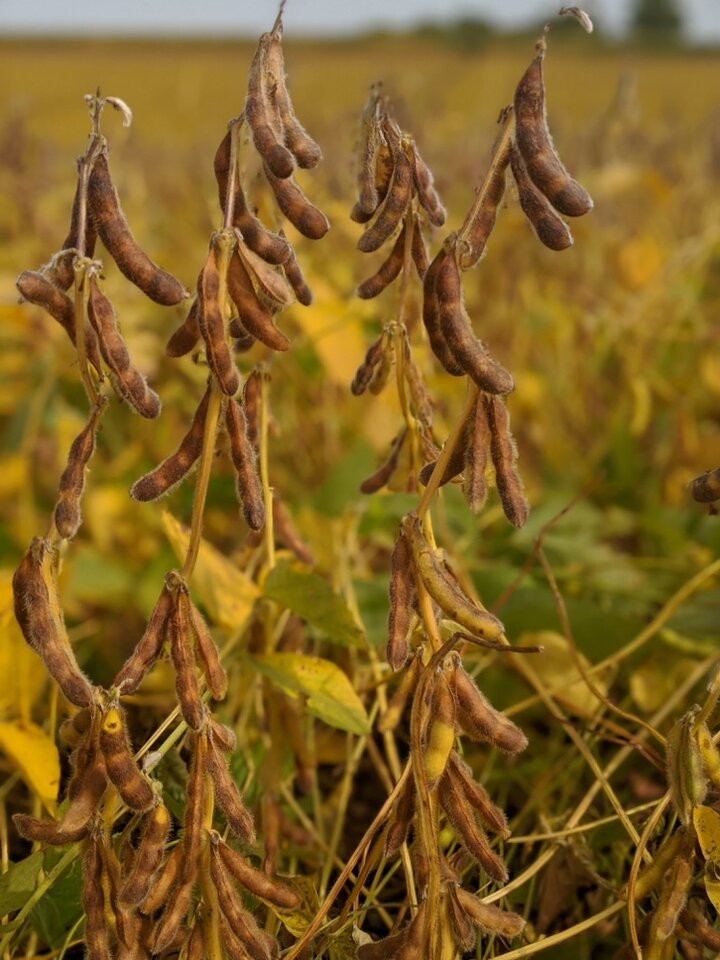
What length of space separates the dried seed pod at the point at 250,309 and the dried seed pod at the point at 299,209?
0.18 ft

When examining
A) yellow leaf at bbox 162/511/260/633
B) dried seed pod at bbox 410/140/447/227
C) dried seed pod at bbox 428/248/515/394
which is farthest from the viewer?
yellow leaf at bbox 162/511/260/633

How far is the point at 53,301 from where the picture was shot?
703mm

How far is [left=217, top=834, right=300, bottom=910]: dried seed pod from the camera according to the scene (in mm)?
700

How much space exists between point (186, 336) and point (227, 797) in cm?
32

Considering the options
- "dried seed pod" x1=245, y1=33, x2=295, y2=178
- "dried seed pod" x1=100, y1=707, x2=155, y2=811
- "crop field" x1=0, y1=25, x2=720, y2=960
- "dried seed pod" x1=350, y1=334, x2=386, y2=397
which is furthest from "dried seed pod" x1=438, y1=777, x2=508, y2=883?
"dried seed pod" x1=245, y1=33, x2=295, y2=178

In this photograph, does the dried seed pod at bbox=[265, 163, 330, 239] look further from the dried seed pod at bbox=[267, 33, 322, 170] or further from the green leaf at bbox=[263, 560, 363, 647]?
the green leaf at bbox=[263, 560, 363, 647]

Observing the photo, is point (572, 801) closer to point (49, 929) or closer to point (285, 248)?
point (49, 929)

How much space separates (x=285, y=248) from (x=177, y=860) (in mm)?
436

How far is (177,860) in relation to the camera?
700 millimetres

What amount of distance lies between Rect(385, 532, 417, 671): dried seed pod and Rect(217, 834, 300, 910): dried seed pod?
17 cm

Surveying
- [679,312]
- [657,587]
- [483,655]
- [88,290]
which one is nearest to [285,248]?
[88,290]

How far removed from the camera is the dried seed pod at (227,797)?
706 millimetres

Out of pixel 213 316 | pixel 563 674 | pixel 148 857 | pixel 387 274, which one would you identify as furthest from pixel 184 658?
pixel 563 674

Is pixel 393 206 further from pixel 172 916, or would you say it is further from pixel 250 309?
pixel 172 916
